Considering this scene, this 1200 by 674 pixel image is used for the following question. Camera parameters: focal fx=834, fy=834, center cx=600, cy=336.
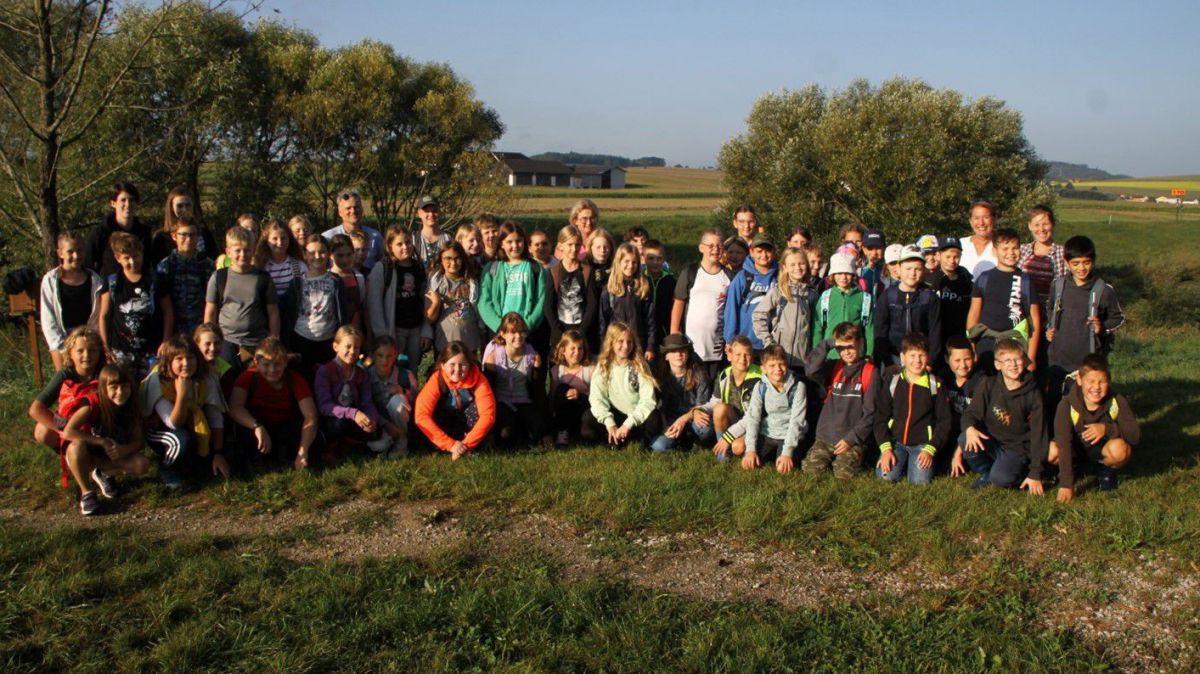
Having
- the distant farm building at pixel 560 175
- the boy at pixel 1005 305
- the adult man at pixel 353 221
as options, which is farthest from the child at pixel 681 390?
the distant farm building at pixel 560 175

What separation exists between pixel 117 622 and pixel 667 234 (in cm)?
3266

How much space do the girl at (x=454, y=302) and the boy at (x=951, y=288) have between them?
3881 mm

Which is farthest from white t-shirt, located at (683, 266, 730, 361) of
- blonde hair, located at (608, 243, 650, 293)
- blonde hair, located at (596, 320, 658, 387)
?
blonde hair, located at (596, 320, 658, 387)

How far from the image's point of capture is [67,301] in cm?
616

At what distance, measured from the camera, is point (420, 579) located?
4438mm

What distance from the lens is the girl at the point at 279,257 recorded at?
6613mm

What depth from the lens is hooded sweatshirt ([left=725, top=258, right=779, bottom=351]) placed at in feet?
23.2

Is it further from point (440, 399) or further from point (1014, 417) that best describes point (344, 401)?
point (1014, 417)

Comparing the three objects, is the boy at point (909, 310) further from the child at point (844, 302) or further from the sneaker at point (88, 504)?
the sneaker at point (88, 504)

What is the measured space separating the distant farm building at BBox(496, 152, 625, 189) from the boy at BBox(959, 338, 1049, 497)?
3189 inches

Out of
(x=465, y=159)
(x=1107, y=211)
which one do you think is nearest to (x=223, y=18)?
(x=465, y=159)

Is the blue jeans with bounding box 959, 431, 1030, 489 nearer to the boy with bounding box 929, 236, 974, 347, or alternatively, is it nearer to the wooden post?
the boy with bounding box 929, 236, 974, 347

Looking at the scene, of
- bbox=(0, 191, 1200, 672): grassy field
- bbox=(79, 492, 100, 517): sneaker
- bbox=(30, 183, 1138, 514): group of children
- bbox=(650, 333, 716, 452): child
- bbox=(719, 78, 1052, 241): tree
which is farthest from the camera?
bbox=(719, 78, 1052, 241): tree

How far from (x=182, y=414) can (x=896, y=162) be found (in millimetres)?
19228
